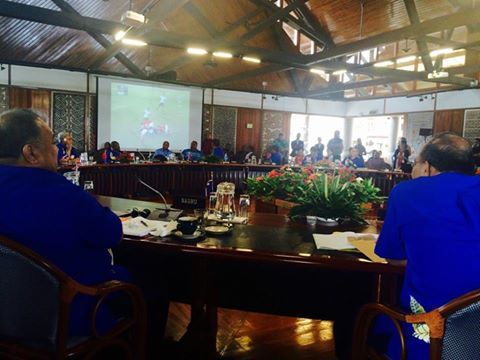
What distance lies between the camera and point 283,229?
214cm

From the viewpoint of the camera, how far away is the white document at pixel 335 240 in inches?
69.1

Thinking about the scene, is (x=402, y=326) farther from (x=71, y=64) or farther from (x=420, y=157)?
(x=71, y=64)

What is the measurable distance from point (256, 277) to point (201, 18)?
27.8ft

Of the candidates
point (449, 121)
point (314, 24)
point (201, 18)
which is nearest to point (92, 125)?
point (201, 18)

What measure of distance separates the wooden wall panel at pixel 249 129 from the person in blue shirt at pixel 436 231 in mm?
10800

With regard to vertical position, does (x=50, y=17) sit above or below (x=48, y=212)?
above

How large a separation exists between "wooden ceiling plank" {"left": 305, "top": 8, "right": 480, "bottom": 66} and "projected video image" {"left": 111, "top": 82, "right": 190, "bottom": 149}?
14.5 feet

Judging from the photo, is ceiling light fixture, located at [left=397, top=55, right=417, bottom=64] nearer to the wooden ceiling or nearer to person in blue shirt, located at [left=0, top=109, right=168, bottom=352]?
the wooden ceiling

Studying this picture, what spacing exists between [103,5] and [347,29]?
5.71 meters

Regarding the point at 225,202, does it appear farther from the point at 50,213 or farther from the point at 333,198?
the point at 50,213

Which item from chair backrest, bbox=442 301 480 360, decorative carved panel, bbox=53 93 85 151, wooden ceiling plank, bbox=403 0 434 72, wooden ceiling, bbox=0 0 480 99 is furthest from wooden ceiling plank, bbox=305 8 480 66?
decorative carved panel, bbox=53 93 85 151

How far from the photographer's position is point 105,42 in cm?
853

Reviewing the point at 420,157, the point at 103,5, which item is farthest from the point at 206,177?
the point at 420,157

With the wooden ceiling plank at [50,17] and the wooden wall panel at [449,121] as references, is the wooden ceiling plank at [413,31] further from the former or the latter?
the wooden wall panel at [449,121]
